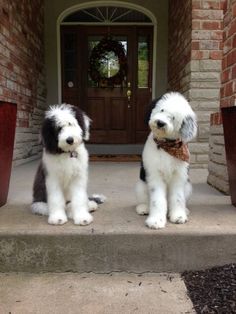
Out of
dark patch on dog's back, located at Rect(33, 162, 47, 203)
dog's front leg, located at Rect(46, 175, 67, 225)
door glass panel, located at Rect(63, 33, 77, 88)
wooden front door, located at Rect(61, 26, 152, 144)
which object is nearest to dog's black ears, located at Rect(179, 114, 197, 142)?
dog's front leg, located at Rect(46, 175, 67, 225)

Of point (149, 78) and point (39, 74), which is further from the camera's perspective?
point (149, 78)

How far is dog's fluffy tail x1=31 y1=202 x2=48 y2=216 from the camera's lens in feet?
9.29

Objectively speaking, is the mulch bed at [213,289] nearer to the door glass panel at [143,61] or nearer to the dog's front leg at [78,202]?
the dog's front leg at [78,202]

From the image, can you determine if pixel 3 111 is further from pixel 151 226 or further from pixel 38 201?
pixel 151 226

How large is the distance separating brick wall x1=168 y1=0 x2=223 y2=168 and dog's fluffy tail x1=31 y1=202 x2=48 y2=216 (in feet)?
9.86

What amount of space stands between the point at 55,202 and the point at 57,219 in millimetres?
122

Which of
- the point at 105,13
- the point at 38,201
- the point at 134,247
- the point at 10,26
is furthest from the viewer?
the point at 105,13

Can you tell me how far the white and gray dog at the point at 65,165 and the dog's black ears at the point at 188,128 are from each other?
2.19ft

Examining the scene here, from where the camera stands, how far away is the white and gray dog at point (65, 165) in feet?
8.06

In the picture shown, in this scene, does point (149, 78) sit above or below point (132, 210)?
above

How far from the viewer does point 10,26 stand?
18.3ft

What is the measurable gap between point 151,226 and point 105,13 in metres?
6.53

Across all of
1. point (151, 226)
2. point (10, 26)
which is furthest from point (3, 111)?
point (10, 26)

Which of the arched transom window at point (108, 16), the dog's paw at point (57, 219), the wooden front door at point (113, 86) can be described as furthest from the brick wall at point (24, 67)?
the dog's paw at point (57, 219)
